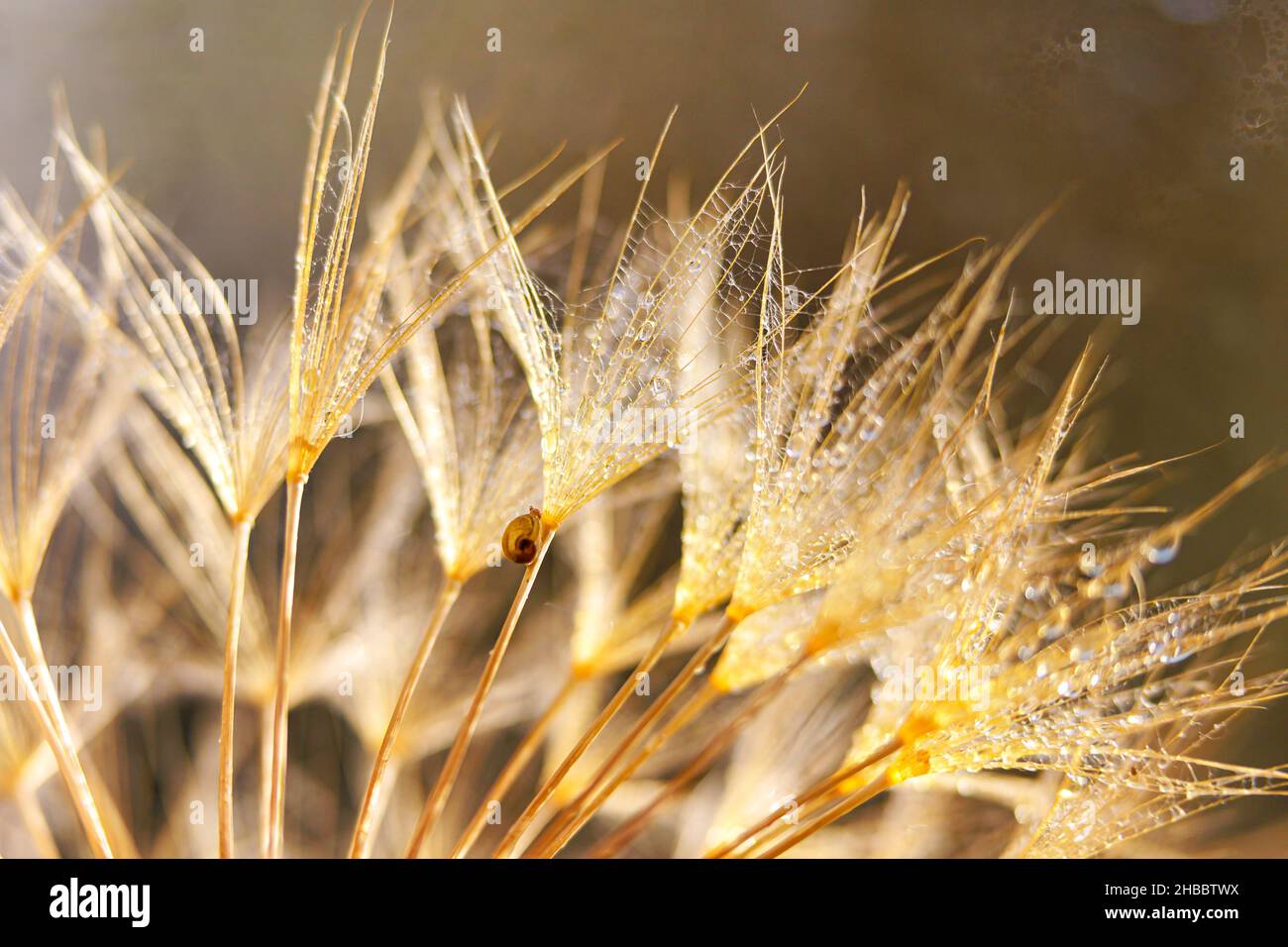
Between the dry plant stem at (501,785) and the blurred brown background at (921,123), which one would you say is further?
the blurred brown background at (921,123)

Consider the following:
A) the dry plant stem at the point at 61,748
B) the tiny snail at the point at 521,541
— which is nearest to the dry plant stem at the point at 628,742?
the tiny snail at the point at 521,541

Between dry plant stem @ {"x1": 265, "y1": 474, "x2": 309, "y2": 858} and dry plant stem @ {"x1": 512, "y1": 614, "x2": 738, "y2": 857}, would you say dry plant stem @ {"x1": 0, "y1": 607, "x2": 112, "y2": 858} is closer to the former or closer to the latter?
dry plant stem @ {"x1": 265, "y1": 474, "x2": 309, "y2": 858}

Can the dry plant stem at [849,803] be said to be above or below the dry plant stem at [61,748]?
below

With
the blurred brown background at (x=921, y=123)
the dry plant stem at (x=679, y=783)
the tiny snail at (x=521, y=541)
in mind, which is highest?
the blurred brown background at (x=921, y=123)

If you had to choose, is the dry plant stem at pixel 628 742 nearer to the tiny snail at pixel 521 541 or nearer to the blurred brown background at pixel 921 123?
the tiny snail at pixel 521 541

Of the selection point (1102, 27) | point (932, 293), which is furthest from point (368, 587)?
point (1102, 27)

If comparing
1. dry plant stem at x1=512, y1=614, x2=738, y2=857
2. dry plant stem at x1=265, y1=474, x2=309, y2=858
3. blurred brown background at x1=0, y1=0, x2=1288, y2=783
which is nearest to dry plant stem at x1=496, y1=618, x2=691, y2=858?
dry plant stem at x1=512, y1=614, x2=738, y2=857

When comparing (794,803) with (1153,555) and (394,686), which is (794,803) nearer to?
(1153,555)
